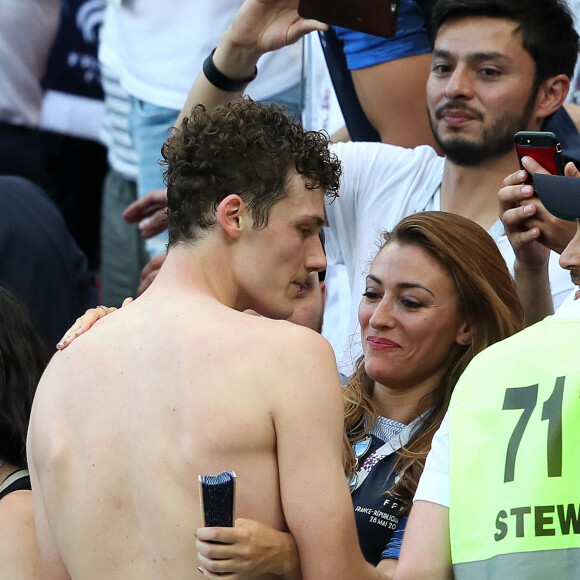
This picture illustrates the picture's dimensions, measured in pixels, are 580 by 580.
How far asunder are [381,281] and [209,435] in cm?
119

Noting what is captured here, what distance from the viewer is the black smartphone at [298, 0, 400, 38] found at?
3707mm

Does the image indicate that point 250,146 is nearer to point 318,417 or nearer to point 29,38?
point 318,417

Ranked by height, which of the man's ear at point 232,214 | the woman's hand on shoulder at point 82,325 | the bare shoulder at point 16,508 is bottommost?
the bare shoulder at point 16,508

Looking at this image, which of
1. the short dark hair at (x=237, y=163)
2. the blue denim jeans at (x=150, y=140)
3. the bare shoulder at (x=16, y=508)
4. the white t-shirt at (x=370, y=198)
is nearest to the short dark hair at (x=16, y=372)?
the bare shoulder at (x=16, y=508)

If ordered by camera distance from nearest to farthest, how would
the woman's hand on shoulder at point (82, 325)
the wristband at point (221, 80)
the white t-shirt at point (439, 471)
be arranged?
the white t-shirt at point (439, 471)
the woman's hand on shoulder at point (82, 325)
the wristband at point (221, 80)

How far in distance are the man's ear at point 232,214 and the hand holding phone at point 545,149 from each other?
3.59 ft

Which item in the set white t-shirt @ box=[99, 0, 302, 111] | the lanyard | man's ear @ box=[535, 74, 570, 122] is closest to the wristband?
white t-shirt @ box=[99, 0, 302, 111]

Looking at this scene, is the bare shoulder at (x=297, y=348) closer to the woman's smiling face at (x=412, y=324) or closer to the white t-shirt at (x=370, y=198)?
the woman's smiling face at (x=412, y=324)

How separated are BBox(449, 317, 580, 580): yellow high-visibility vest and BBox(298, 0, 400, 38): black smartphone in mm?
1833

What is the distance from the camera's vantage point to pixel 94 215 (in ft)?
19.8

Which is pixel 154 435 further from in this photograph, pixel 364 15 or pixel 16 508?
pixel 364 15

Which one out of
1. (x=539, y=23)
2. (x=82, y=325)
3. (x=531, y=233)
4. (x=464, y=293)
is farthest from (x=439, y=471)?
(x=539, y=23)

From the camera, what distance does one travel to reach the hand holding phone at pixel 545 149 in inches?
130

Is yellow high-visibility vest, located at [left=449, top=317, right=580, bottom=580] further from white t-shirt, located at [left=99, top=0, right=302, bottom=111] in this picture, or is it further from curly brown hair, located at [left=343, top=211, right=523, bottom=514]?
white t-shirt, located at [left=99, top=0, right=302, bottom=111]
